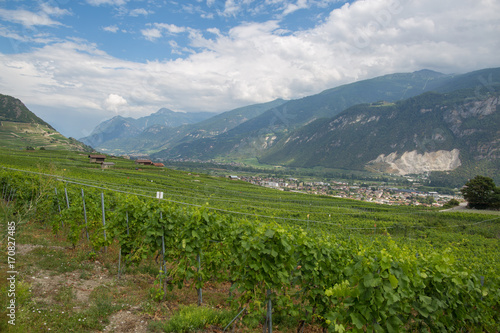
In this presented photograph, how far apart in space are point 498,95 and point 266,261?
218995 mm

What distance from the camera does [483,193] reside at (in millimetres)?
43844

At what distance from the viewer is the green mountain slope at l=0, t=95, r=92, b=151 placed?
96.9 m

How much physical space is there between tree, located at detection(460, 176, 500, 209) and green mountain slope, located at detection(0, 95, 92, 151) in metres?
117

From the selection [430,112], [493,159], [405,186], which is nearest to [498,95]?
[430,112]

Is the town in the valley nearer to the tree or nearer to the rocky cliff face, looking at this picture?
the tree

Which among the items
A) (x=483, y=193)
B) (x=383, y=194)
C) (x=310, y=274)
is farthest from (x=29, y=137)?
(x=483, y=193)

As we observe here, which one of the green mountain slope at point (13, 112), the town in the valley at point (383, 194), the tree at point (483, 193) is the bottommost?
the town in the valley at point (383, 194)

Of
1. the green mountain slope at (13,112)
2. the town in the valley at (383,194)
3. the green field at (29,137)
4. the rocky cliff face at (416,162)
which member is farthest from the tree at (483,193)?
the green mountain slope at (13,112)

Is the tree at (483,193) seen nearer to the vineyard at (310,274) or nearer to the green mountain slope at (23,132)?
the vineyard at (310,274)

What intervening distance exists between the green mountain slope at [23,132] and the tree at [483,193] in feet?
384

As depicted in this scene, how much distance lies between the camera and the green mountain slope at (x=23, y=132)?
318 ft

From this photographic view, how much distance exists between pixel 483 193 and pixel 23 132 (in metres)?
163

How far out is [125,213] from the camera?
782 centimetres

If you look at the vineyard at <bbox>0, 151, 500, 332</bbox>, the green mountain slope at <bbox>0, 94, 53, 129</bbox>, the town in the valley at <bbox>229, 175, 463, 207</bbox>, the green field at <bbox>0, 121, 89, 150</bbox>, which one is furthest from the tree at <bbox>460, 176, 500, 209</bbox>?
the green mountain slope at <bbox>0, 94, 53, 129</bbox>
